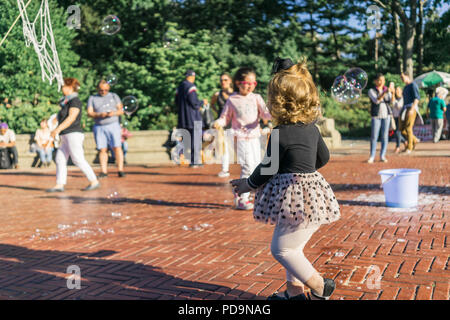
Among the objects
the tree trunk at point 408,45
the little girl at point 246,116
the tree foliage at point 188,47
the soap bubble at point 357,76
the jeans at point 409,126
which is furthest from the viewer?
the tree trunk at point 408,45

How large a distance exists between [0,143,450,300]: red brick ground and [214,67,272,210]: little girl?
2.28 feet

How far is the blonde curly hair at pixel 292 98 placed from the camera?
2682 mm

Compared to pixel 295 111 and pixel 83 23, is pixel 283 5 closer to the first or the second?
pixel 83 23

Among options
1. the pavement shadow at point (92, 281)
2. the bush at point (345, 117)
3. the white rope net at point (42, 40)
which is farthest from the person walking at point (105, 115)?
the bush at point (345, 117)

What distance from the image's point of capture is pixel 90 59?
2453 cm

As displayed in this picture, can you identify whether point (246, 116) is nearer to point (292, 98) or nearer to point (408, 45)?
point (292, 98)

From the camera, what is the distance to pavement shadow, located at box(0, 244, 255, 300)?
10.1 feet

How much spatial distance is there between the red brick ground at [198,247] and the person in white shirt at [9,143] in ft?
21.2

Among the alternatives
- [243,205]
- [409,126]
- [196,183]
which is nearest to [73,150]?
[196,183]

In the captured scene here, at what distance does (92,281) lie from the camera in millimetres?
3363

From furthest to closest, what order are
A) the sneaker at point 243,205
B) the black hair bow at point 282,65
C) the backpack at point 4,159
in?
the backpack at point 4,159 → the sneaker at point 243,205 → the black hair bow at point 282,65

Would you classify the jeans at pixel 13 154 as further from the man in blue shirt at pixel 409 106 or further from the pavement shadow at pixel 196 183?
the man in blue shirt at pixel 409 106
